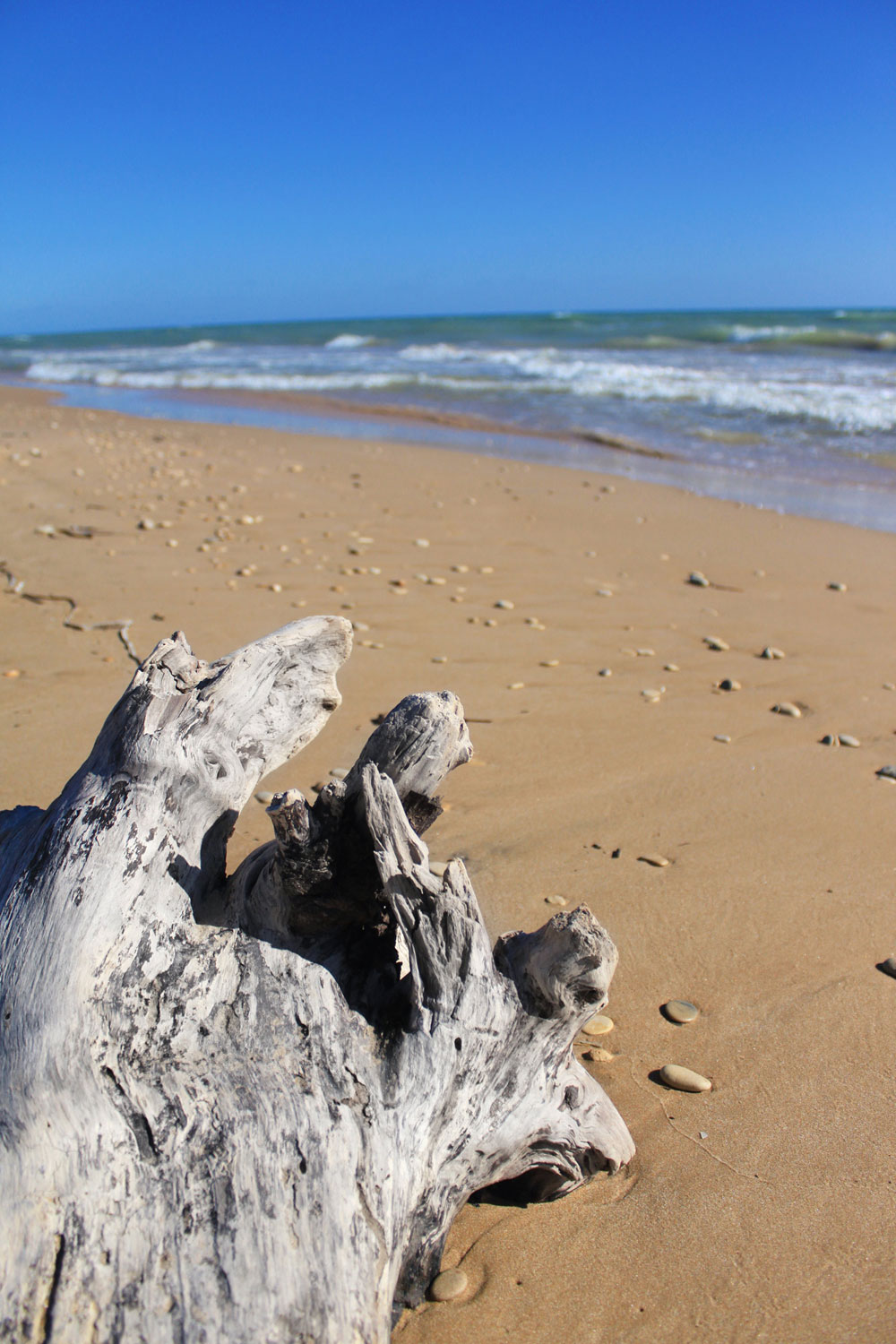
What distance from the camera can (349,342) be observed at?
4262 centimetres

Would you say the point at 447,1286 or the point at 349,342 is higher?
the point at 349,342

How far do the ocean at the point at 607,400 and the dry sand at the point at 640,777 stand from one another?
3.03 metres

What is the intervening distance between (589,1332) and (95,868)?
1.32 metres

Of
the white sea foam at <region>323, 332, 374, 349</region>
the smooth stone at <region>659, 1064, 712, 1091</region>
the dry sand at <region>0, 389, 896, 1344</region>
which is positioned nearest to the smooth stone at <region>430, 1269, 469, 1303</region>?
the dry sand at <region>0, 389, 896, 1344</region>

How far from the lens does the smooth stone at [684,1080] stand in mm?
2367

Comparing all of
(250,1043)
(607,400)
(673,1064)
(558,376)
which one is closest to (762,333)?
(558,376)

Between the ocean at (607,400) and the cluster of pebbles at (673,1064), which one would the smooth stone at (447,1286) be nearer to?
the cluster of pebbles at (673,1064)

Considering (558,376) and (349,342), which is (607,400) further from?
(349,342)

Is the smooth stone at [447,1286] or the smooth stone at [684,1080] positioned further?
the smooth stone at [684,1080]

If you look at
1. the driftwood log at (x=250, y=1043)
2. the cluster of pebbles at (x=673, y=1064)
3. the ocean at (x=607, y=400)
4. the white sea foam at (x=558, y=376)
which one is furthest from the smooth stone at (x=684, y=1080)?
the white sea foam at (x=558, y=376)

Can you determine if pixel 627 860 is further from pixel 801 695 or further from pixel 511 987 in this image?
pixel 801 695

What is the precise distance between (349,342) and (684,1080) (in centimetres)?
4383

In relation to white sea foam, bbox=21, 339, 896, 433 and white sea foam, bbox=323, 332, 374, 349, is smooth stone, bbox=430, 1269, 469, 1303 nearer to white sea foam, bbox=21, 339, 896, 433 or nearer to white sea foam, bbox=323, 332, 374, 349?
white sea foam, bbox=21, 339, 896, 433

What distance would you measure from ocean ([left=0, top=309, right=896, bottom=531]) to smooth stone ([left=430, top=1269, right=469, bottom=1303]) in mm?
8617
